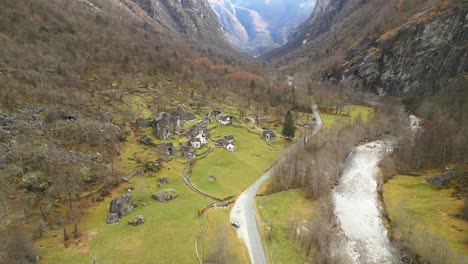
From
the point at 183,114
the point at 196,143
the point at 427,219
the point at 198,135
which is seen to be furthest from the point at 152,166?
the point at 427,219

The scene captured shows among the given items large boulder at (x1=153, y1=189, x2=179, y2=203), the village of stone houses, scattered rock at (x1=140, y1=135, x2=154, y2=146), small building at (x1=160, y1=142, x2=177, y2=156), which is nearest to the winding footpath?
the village of stone houses

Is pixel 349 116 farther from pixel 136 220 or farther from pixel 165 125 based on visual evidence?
pixel 136 220

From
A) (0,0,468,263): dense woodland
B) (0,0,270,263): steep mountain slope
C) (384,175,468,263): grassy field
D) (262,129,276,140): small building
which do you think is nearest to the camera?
(384,175,468,263): grassy field

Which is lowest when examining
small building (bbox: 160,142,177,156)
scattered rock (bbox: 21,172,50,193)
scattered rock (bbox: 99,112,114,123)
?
scattered rock (bbox: 21,172,50,193)

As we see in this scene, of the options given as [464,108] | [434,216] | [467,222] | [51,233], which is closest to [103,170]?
[51,233]

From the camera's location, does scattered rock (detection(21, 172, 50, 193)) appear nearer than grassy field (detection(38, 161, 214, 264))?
No

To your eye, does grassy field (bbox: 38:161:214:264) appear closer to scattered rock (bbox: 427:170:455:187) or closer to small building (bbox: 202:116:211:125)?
small building (bbox: 202:116:211:125)

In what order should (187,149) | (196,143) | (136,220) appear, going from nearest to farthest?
1. (136,220)
2. (187,149)
3. (196,143)
